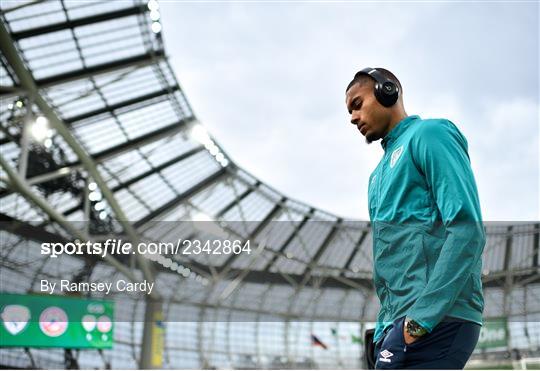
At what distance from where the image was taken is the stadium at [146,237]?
1434 centimetres

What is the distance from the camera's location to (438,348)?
155cm

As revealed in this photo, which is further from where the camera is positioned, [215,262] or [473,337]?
[215,262]

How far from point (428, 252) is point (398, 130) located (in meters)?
0.46

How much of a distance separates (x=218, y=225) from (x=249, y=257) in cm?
718

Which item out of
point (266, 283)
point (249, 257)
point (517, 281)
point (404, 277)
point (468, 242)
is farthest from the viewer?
point (517, 281)

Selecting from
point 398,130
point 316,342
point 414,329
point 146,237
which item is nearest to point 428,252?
point 414,329

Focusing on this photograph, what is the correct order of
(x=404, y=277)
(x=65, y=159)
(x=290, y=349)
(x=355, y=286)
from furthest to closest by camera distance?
1. (x=290, y=349)
2. (x=355, y=286)
3. (x=65, y=159)
4. (x=404, y=277)

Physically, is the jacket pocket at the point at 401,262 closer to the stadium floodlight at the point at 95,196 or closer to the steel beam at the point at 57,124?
the steel beam at the point at 57,124

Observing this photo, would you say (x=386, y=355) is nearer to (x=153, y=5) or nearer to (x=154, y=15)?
(x=153, y=5)

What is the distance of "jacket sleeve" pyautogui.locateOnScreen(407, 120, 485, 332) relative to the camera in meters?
1.48

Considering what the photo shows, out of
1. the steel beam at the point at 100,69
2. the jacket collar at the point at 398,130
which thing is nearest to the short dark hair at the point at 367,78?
the jacket collar at the point at 398,130

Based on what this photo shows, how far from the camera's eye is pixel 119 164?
76.4ft

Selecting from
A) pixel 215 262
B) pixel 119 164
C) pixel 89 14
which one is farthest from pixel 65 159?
pixel 215 262

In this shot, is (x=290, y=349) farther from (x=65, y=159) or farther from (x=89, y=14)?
(x=89, y=14)
